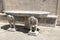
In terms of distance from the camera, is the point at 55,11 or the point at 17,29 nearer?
the point at 17,29

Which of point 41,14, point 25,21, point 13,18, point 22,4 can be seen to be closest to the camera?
point 41,14

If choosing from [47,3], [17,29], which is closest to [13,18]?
[17,29]

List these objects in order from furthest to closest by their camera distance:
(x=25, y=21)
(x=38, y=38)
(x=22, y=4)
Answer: (x=22, y=4), (x=25, y=21), (x=38, y=38)

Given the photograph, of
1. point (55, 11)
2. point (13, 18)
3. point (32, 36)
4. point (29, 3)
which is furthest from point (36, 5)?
point (32, 36)

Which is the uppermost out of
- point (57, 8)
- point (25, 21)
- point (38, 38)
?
point (57, 8)

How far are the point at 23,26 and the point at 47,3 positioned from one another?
1.41m

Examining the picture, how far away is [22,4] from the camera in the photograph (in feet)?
20.7

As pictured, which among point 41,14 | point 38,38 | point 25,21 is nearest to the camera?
point 38,38

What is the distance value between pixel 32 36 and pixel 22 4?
189cm

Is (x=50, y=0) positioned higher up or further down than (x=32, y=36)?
higher up

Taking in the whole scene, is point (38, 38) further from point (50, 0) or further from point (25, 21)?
point (50, 0)

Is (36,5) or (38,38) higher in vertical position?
(36,5)

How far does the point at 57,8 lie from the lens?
623 cm

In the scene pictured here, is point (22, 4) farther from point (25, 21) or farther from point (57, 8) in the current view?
point (57, 8)
